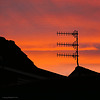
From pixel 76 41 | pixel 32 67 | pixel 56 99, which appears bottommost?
pixel 56 99

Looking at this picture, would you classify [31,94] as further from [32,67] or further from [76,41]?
[32,67]

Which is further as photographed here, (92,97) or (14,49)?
(14,49)

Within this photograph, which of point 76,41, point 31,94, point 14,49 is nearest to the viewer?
point 31,94

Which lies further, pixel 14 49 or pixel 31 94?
pixel 14 49

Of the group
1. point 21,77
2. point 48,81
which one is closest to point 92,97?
point 48,81

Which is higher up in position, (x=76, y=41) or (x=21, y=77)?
(x=76, y=41)

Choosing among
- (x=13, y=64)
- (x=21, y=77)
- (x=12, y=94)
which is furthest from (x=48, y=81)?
(x=13, y=64)

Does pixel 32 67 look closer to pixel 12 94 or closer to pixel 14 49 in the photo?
pixel 14 49

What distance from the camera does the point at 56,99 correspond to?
1360 centimetres

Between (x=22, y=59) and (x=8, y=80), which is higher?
(x=22, y=59)

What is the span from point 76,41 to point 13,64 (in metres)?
9.40

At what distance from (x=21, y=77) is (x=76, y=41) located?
27.9 ft

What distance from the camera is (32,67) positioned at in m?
45.0

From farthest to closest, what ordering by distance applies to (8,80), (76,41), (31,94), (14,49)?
(14,49) → (76,41) → (8,80) → (31,94)
